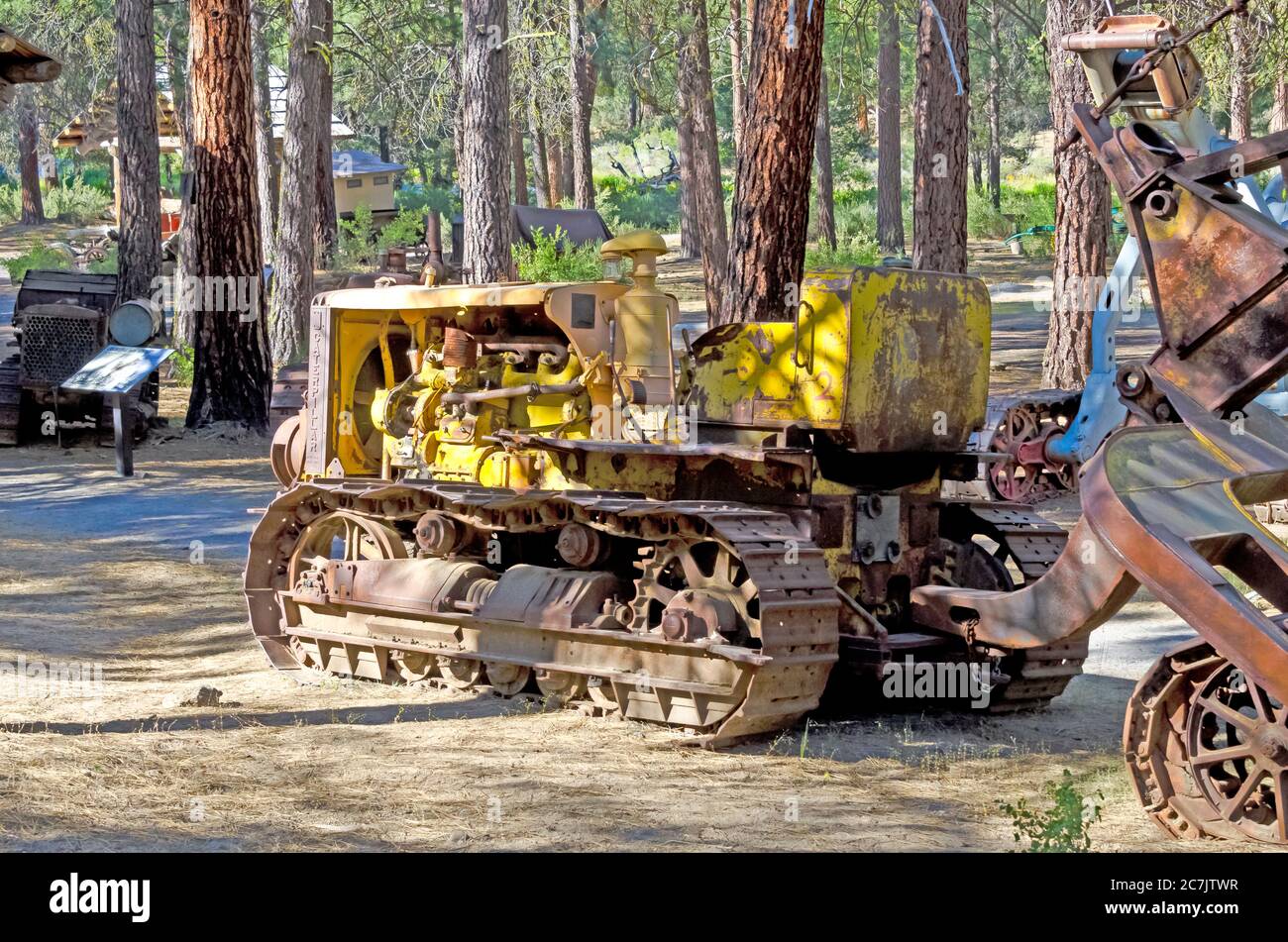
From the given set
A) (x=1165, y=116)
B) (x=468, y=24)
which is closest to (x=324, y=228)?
(x=468, y=24)

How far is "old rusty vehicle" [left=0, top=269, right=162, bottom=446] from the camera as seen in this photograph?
18438 mm

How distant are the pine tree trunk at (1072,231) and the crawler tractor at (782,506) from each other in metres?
8.95

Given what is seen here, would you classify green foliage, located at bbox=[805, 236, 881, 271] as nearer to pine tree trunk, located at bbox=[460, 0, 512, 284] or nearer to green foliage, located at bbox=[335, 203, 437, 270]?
green foliage, located at bbox=[335, 203, 437, 270]

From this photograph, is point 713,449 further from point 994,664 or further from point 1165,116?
point 1165,116

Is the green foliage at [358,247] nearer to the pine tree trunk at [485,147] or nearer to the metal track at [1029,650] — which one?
the pine tree trunk at [485,147]

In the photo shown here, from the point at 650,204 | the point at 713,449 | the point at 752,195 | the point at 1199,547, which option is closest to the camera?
the point at 1199,547

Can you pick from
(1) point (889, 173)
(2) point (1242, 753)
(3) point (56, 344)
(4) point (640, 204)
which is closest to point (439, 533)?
(2) point (1242, 753)

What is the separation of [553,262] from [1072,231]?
11499 millimetres

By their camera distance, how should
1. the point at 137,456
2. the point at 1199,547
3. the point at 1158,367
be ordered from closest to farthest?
the point at 1199,547 < the point at 1158,367 < the point at 137,456

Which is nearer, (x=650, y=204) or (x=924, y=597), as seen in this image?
(x=924, y=597)

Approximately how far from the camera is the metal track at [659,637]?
8.04 metres

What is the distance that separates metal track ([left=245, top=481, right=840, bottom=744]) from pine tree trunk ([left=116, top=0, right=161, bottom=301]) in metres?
14.4

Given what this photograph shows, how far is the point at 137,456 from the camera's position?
17953mm

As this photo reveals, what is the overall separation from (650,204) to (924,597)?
→ 156 ft
